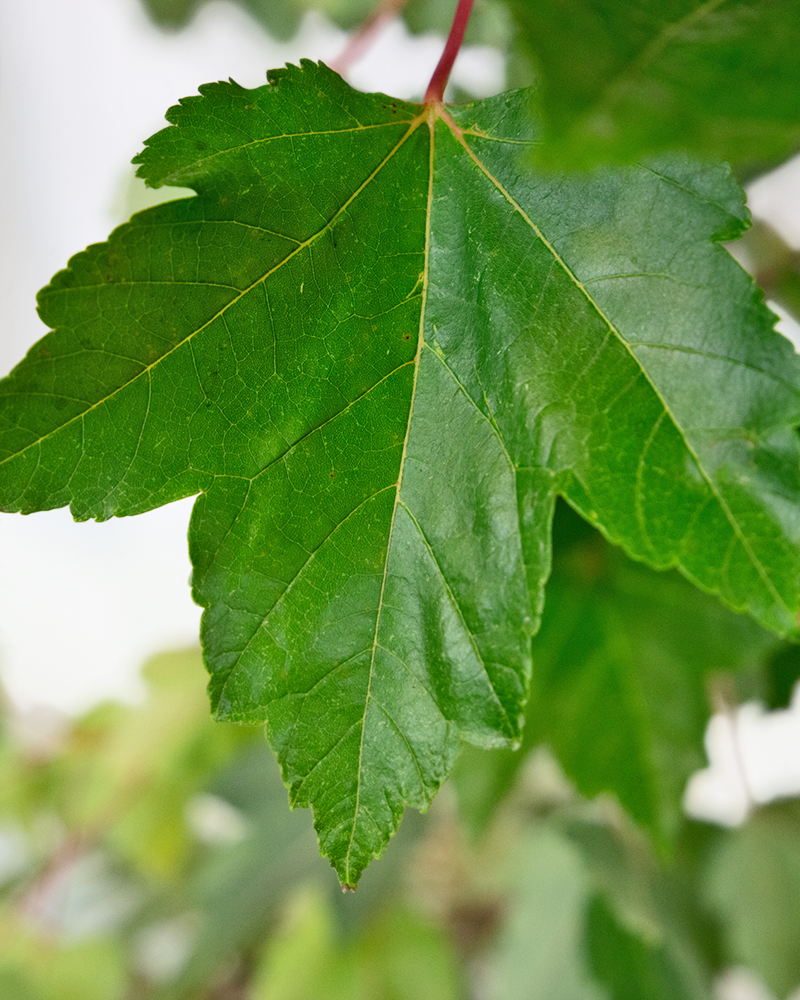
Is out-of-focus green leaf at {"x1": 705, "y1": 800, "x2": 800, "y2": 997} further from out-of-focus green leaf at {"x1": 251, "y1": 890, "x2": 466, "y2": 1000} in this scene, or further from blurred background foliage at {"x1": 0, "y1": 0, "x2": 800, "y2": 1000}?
out-of-focus green leaf at {"x1": 251, "y1": 890, "x2": 466, "y2": 1000}

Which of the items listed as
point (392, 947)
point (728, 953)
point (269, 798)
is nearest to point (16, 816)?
point (269, 798)

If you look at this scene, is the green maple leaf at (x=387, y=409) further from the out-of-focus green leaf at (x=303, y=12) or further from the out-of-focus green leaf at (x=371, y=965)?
the out-of-focus green leaf at (x=371, y=965)

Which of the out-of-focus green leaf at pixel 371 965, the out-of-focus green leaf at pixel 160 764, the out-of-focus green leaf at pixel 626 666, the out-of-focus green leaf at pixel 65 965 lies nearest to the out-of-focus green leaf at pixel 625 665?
the out-of-focus green leaf at pixel 626 666

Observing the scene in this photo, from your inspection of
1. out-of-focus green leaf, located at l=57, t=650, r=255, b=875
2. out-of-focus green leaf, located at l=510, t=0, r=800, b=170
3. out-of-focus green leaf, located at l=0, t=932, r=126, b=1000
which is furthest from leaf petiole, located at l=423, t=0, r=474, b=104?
out-of-focus green leaf, located at l=0, t=932, r=126, b=1000

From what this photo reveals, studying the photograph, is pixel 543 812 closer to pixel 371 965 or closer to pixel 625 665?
pixel 371 965

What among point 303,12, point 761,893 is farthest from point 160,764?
point 303,12

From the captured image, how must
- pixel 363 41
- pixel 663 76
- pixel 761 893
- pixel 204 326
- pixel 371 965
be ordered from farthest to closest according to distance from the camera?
pixel 371 965 < pixel 761 893 < pixel 363 41 < pixel 204 326 < pixel 663 76
